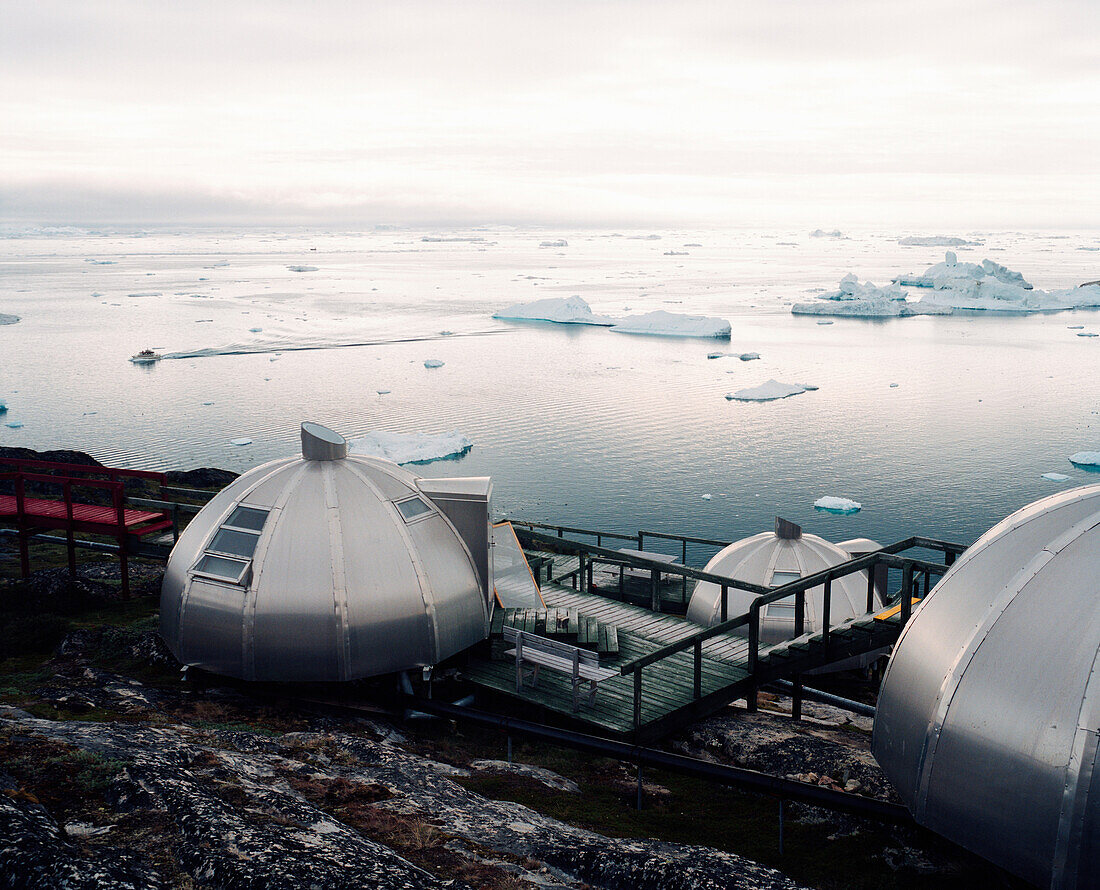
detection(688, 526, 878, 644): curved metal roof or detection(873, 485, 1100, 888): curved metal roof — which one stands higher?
detection(873, 485, 1100, 888): curved metal roof

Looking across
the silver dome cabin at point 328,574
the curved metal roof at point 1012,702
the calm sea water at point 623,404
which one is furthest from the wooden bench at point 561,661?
the calm sea water at point 623,404

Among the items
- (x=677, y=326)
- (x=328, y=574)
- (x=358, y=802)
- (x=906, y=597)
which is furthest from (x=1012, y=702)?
(x=677, y=326)

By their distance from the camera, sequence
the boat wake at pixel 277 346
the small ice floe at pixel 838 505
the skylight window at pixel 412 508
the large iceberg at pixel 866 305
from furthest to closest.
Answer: the large iceberg at pixel 866 305, the boat wake at pixel 277 346, the small ice floe at pixel 838 505, the skylight window at pixel 412 508

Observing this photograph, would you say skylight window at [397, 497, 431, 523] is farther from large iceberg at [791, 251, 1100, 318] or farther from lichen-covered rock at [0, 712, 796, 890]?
large iceberg at [791, 251, 1100, 318]

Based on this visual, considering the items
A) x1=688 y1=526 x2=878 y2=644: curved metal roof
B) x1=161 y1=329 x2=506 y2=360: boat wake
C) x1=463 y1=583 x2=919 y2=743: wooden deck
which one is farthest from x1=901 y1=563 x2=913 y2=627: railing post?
x1=161 y1=329 x2=506 y2=360: boat wake

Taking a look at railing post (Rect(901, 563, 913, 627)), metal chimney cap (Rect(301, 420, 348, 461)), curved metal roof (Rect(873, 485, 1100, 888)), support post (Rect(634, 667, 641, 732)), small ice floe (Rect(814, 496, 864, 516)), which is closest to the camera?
curved metal roof (Rect(873, 485, 1100, 888))

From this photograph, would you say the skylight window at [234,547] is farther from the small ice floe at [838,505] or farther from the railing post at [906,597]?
the small ice floe at [838,505]

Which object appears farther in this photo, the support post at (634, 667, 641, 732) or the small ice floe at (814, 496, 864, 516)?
the small ice floe at (814, 496, 864, 516)
